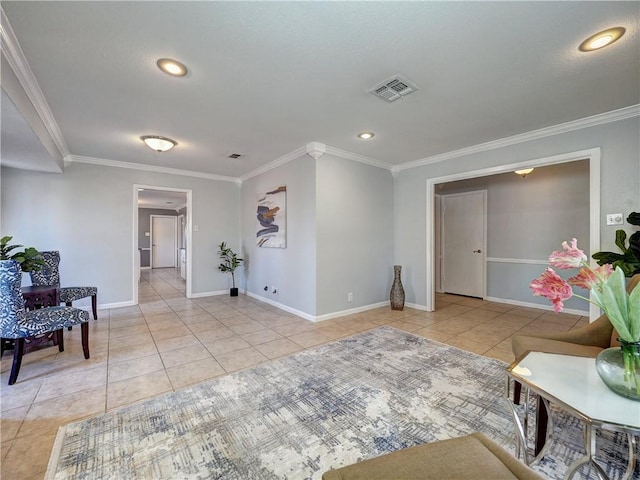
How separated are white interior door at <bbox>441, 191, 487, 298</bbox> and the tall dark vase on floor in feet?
6.55

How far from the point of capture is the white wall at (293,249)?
391 cm

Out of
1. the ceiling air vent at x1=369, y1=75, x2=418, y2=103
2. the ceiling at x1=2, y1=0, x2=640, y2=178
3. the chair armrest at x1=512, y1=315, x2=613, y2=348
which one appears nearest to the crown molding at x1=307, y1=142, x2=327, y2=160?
the ceiling at x1=2, y1=0, x2=640, y2=178

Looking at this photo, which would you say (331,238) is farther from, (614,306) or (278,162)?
(614,306)

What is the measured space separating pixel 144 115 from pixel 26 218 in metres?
2.95

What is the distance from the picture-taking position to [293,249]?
4270 mm

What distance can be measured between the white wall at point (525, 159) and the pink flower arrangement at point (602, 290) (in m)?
2.44

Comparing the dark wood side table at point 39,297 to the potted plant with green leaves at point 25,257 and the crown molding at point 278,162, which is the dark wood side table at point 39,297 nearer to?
the potted plant with green leaves at point 25,257

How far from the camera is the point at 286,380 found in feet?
7.41

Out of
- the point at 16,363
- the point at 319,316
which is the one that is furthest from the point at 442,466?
the point at 16,363

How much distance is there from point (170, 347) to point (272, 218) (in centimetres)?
248

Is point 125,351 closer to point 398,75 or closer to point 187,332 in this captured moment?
point 187,332

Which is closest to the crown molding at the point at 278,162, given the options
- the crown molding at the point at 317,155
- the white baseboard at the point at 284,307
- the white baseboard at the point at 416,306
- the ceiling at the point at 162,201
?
the crown molding at the point at 317,155

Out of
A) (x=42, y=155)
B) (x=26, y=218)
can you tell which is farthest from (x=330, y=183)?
(x=26, y=218)

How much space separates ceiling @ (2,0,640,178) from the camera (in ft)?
5.16
